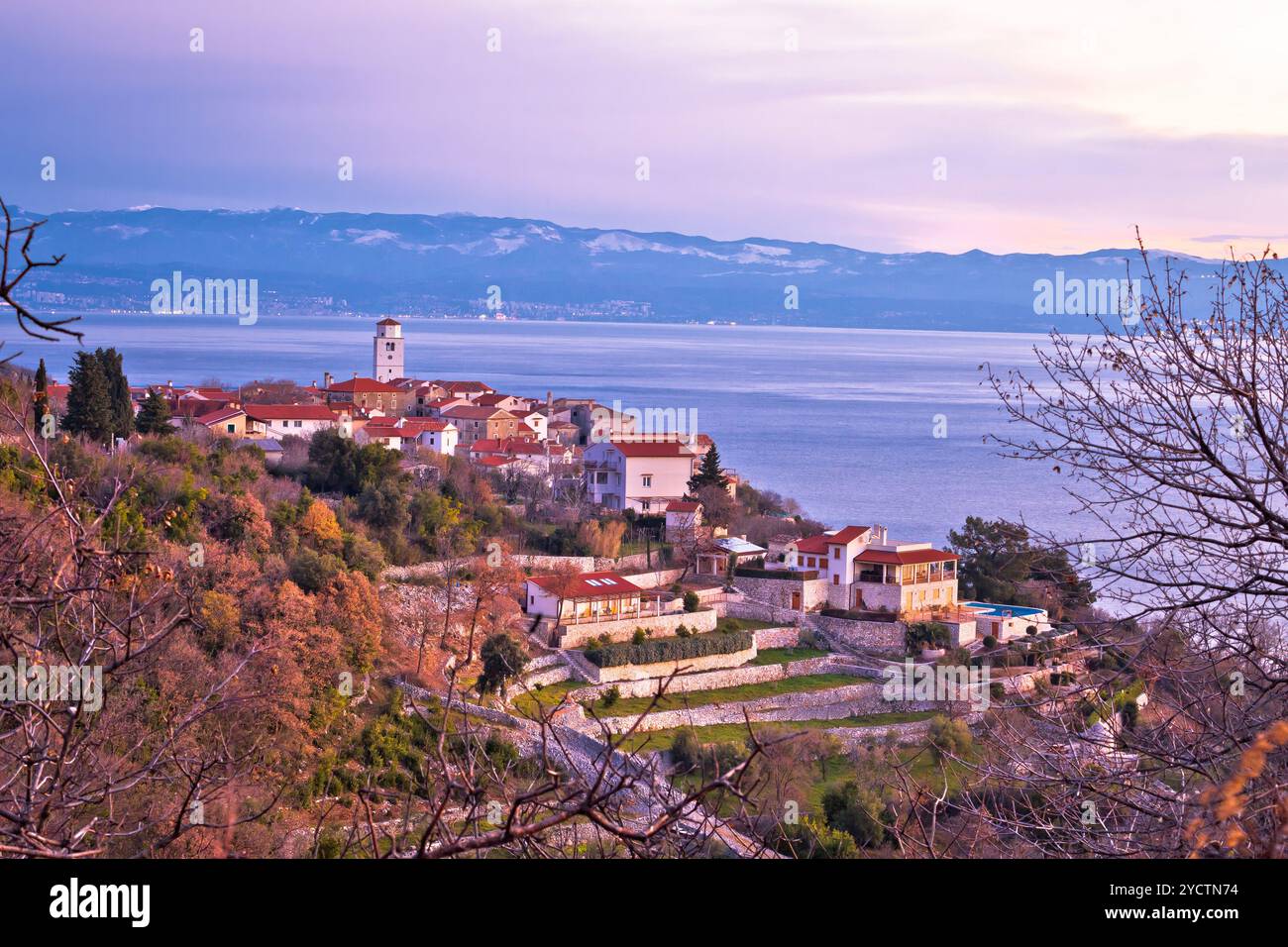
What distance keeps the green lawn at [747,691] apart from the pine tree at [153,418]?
845cm

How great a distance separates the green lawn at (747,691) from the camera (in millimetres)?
13742

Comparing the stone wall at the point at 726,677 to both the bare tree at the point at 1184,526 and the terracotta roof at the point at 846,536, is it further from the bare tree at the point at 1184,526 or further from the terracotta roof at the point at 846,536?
the bare tree at the point at 1184,526

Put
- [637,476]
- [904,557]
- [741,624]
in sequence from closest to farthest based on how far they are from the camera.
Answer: [741,624]
[904,557]
[637,476]

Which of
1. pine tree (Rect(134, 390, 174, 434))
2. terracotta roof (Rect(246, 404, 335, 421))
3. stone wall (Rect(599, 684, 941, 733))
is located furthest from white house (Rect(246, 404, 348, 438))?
stone wall (Rect(599, 684, 941, 733))

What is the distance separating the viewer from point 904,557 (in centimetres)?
1816

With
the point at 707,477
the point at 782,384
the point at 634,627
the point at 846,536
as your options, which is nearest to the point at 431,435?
the point at 707,477

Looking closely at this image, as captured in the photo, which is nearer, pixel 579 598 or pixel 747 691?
pixel 747 691

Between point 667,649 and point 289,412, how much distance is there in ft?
35.9

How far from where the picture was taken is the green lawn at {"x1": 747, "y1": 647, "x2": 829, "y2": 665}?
16609 mm

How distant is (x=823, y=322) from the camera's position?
81938mm

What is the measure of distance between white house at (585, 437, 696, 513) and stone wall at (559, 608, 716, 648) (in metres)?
5.10

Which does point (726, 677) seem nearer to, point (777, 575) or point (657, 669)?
point (657, 669)

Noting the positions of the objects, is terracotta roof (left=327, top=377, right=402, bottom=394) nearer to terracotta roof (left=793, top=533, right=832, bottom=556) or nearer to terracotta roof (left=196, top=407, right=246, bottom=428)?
terracotta roof (left=196, top=407, right=246, bottom=428)

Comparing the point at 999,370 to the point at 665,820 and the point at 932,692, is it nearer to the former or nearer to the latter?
the point at 932,692
